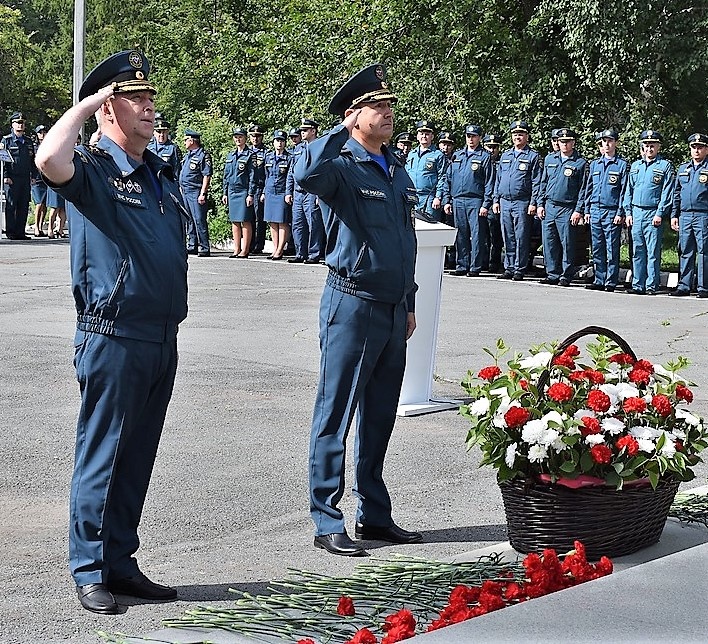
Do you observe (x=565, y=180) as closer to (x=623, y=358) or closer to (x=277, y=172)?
(x=277, y=172)

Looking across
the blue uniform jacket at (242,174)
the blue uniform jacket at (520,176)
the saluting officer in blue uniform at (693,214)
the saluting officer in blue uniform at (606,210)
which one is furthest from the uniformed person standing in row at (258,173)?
the saluting officer in blue uniform at (693,214)

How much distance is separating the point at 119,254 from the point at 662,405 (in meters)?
2.28

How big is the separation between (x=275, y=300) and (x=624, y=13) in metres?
9.98

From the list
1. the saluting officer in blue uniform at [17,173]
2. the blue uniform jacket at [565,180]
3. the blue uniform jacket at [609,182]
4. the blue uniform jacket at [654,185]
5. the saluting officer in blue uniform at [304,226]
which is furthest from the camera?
the saluting officer in blue uniform at [17,173]

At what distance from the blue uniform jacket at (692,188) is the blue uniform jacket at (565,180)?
1.62 meters

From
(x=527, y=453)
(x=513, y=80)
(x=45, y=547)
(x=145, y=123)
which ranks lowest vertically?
(x=45, y=547)

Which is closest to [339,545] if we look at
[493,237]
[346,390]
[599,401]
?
[346,390]

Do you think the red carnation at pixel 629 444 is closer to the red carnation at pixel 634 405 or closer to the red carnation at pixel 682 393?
the red carnation at pixel 634 405

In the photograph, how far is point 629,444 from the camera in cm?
504

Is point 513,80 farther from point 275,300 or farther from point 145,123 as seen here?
point 145,123

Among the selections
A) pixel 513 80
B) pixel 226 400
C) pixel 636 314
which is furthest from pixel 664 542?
pixel 513 80

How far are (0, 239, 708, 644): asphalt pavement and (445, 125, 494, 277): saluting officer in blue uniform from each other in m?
5.51

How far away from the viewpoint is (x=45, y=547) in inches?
227

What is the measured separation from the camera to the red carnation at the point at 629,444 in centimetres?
504
